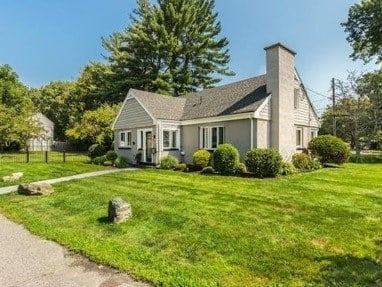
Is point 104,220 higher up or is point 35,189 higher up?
point 35,189

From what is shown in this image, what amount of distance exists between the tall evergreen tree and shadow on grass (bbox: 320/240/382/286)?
1212 inches

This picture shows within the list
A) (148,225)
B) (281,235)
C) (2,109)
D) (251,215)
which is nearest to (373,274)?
(281,235)

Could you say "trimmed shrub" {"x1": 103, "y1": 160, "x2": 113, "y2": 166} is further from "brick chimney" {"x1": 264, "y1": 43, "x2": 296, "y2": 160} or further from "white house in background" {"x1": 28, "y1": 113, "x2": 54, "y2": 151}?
"white house in background" {"x1": 28, "y1": 113, "x2": 54, "y2": 151}

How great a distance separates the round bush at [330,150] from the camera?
18.0 metres

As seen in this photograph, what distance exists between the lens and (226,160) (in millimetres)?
14805

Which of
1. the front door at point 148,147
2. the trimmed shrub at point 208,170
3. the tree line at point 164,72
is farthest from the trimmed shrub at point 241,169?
the tree line at point 164,72

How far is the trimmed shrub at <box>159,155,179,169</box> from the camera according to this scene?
17984mm

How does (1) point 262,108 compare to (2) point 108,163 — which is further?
(2) point 108,163

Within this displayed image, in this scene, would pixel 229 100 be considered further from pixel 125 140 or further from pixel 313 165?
pixel 125 140

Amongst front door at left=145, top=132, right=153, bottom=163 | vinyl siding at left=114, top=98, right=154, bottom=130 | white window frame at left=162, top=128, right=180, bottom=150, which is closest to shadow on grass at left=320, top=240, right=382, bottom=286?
white window frame at left=162, top=128, right=180, bottom=150

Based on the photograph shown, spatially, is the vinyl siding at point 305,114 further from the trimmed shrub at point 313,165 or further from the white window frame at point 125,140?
the white window frame at point 125,140

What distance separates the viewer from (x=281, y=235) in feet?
19.7

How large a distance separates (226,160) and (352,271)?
34.1 feet

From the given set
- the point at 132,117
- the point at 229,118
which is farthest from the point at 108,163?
the point at 229,118
